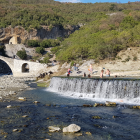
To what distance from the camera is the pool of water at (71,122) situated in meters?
7.27

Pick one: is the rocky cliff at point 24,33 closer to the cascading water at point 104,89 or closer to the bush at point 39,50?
the bush at point 39,50

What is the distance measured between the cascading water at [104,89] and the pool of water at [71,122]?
289 centimetres

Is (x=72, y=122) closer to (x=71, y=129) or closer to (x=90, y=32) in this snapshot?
(x=71, y=129)

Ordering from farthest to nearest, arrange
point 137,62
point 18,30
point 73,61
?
1. point 18,30
2. point 73,61
3. point 137,62

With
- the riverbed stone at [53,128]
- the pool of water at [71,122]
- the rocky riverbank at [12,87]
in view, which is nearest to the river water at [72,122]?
the pool of water at [71,122]

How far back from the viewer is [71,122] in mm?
8836

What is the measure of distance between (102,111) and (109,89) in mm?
5068

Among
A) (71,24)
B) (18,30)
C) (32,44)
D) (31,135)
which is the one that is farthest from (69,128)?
(71,24)

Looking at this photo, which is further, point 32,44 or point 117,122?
point 32,44

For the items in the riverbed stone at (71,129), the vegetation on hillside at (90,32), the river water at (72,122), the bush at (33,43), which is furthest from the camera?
the bush at (33,43)

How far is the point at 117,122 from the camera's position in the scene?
8820 mm

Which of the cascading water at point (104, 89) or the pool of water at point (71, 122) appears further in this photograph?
the cascading water at point (104, 89)

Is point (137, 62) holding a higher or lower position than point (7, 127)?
higher

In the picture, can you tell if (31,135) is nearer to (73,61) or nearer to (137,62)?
(137,62)
